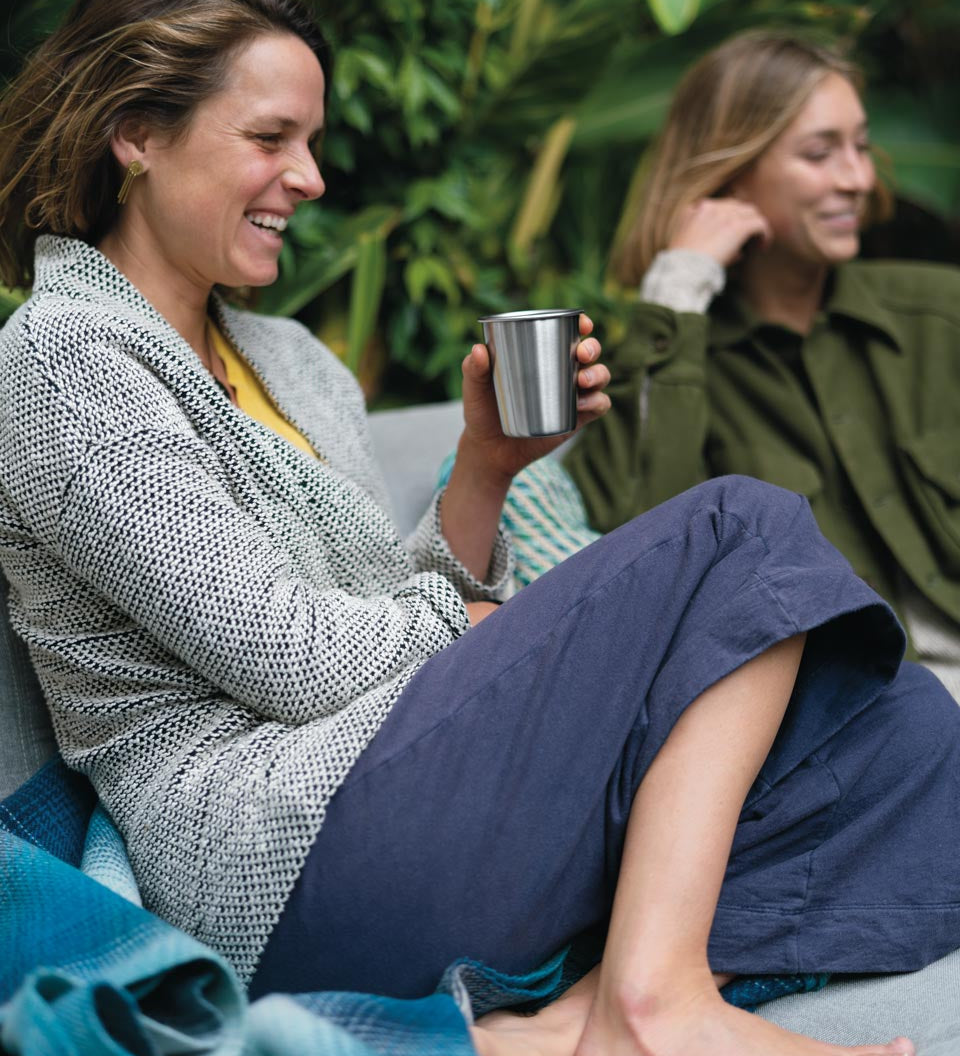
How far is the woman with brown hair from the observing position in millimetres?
1110

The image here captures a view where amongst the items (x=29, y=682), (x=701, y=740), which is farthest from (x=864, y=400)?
(x=29, y=682)

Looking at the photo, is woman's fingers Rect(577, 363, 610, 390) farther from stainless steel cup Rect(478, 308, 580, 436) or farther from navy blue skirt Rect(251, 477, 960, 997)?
navy blue skirt Rect(251, 477, 960, 997)

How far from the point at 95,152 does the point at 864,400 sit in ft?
4.29

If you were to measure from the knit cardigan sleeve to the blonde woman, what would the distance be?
0.82 metres

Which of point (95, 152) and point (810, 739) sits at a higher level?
point (95, 152)

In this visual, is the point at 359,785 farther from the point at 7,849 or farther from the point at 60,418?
the point at 60,418

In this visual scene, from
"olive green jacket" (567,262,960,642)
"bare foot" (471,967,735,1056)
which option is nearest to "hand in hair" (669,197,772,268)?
"olive green jacket" (567,262,960,642)

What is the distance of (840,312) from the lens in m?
2.08

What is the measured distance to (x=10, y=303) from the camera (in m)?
1.69

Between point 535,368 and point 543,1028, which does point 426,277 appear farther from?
point 543,1028

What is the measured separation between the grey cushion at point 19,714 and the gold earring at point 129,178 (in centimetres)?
48

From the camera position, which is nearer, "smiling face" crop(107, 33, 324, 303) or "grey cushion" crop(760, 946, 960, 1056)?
"grey cushion" crop(760, 946, 960, 1056)

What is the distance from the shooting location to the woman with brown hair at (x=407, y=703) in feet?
3.64

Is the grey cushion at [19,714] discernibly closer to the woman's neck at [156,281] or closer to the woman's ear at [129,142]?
the woman's neck at [156,281]
